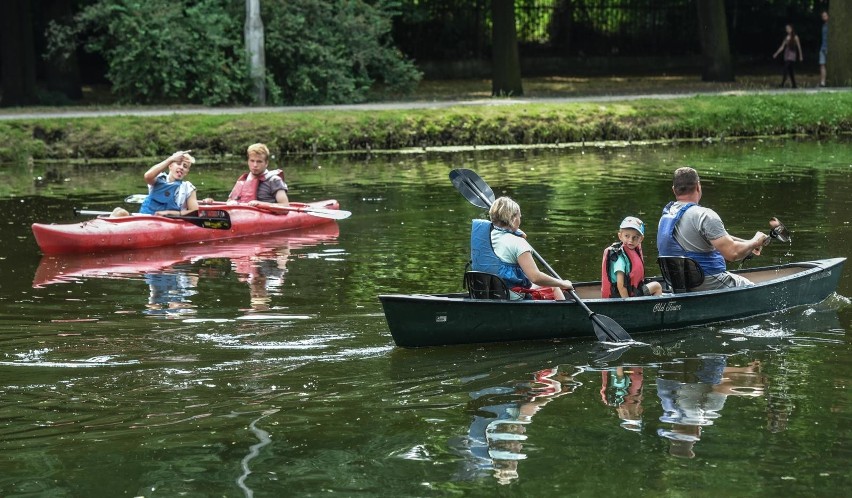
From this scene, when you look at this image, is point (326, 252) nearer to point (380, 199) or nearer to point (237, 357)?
point (380, 199)

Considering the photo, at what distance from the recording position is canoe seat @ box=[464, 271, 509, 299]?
428 inches

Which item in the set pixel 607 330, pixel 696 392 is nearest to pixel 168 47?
pixel 607 330

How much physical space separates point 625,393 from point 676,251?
8.17 feet

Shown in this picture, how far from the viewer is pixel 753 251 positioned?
11.6 meters

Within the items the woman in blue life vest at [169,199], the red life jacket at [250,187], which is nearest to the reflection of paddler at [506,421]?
the woman in blue life vest at [169,199]

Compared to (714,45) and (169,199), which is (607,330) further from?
(714,45)

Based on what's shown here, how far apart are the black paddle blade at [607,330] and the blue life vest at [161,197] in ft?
23.8

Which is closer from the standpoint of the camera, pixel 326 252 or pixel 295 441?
pixel 295 441

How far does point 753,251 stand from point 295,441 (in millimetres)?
4876

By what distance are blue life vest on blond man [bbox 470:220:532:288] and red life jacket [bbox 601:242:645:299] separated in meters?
0.79

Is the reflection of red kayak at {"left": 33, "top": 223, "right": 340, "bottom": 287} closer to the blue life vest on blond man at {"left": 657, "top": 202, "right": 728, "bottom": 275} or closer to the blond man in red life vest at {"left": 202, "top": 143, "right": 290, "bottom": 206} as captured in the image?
the blond man in red life vest at {"left": 202, "top": 143, "right": 290, "bottom": 206}

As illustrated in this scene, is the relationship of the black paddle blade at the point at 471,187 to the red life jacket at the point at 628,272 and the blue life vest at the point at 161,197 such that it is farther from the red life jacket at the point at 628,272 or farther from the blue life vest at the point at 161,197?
the blue life vest at the point at 161,197

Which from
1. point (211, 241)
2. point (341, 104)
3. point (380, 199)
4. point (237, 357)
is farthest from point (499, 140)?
point (237, 357)

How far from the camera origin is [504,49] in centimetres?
3186
